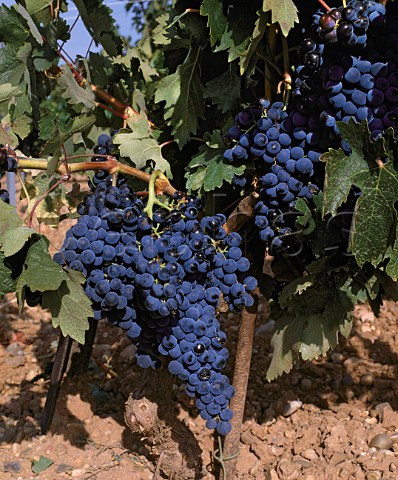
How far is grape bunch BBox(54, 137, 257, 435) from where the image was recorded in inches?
67.8

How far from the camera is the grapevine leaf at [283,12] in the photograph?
5.29 feet

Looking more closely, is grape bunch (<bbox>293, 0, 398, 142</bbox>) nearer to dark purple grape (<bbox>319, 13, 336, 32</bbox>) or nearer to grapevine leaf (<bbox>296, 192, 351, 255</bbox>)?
dark purple grape (<bbox>319, 13, 336, 32</bbox>)

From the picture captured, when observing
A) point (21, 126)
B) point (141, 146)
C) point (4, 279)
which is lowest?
point (4, 279)

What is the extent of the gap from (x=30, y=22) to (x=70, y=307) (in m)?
0.85

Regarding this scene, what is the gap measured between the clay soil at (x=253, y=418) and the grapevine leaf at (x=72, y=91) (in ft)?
3.60

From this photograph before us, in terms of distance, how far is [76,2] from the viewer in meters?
2.12

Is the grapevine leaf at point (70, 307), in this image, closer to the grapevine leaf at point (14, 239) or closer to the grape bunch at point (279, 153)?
the grapevine leaf at point (14, 239)

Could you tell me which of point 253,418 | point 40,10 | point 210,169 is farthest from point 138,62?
point 253,418

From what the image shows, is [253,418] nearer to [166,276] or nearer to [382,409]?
[382,409]

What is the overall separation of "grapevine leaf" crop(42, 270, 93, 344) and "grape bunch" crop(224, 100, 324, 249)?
1.68 feet

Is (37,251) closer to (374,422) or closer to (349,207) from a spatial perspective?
(349,207)

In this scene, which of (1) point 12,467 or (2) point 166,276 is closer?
(2) point 166,276

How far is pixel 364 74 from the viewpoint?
1.62 meters

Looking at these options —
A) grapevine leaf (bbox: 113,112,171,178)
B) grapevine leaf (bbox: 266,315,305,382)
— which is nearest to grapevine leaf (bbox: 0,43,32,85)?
grapevine leaf (bbox: 113,112,171,178)
